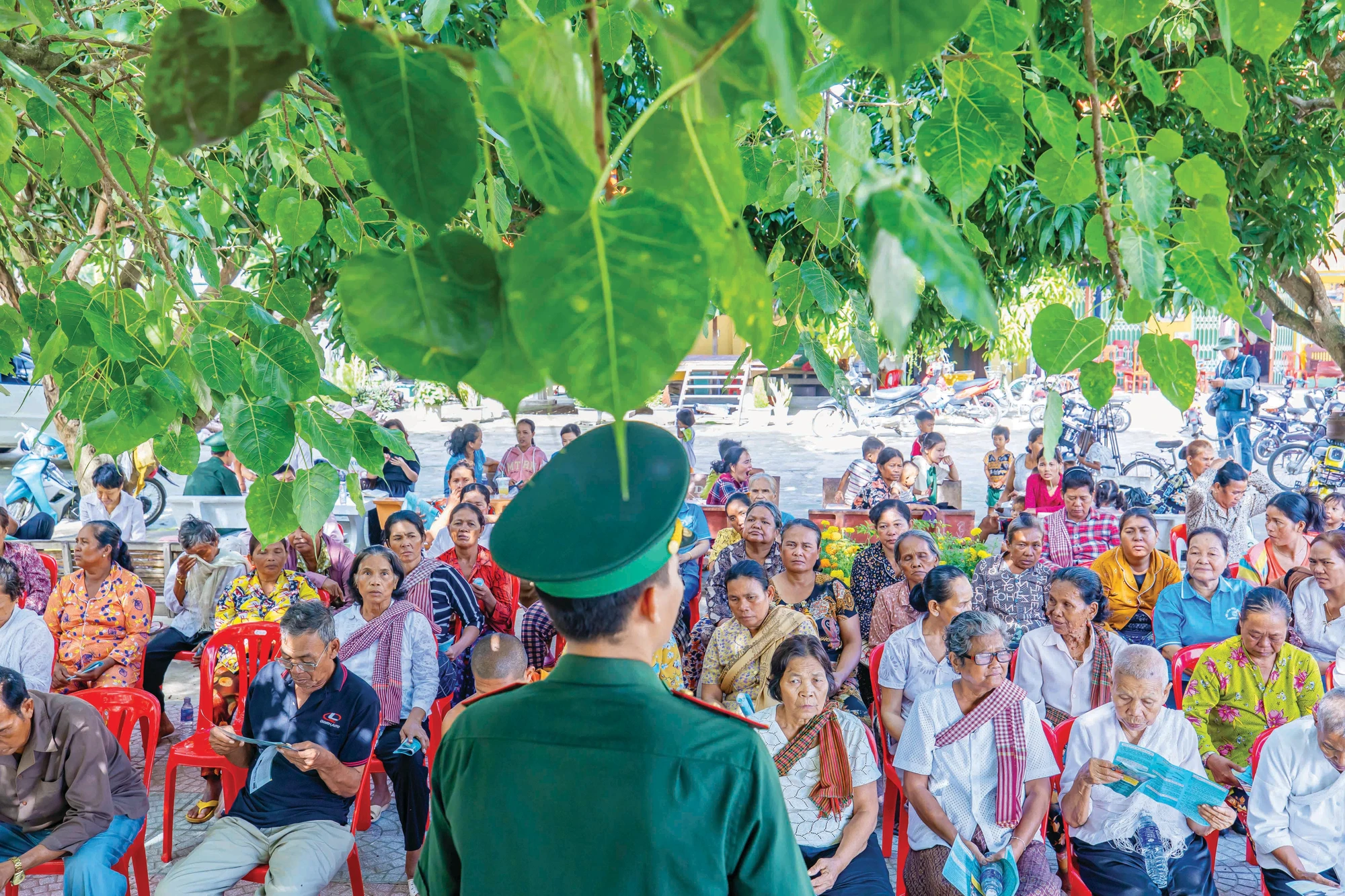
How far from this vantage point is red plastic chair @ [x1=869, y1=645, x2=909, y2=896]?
11.8 ft

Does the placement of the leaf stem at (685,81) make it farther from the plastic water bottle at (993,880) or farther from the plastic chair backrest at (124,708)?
the plastic chair backrest at (124,708)

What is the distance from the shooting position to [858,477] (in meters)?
8.03

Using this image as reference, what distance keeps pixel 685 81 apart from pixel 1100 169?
2.15 ft

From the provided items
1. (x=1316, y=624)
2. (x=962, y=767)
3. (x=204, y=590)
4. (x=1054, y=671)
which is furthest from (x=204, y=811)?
(x=1316, y=624)

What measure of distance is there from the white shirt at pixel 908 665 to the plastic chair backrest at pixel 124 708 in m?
2.87

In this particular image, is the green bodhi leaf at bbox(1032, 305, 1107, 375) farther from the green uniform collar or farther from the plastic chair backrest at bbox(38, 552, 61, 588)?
the plastic chair backrest at bbox(38, 552, 61, 588)

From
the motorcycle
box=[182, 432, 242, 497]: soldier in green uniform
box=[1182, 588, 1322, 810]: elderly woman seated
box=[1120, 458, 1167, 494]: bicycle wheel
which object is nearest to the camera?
box=[1182, 588, 1322, 810]: elderly woman seated

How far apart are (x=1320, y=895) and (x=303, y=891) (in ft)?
9.91

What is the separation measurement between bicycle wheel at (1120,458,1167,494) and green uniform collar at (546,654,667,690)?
32.1 ft

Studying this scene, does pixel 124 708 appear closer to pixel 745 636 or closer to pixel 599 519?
pixel 745 636

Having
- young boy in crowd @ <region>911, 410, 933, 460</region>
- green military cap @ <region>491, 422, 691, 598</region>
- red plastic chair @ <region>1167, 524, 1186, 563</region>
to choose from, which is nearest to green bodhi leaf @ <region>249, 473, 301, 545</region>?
green military cap @ <region>491, 422, 691, 598</region>

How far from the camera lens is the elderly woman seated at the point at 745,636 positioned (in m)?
4.07

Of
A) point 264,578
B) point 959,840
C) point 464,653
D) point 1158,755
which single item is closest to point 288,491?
point 959,840

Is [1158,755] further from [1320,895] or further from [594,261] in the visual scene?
[594,261]
